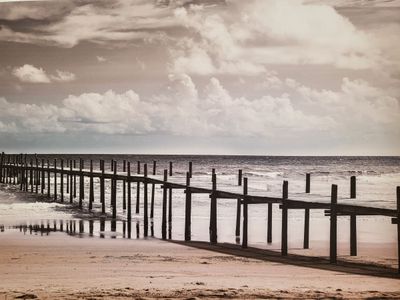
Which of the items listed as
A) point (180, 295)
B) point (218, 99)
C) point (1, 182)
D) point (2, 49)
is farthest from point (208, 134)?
point (1, 182)

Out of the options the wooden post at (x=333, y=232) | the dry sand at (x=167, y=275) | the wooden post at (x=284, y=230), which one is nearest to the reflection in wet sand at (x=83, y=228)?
the dry sand at (x=167, y=275)

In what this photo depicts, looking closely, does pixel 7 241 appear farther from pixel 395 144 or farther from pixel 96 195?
pixel 96 195

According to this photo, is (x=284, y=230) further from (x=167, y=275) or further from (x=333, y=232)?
→ (x=167, y=275)

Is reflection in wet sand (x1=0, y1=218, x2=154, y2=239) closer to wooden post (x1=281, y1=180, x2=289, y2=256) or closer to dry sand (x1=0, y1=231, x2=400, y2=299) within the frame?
dry sand (x1=0, y1=231, x2=400, y2=299)

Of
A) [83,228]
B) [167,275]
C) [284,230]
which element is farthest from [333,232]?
[83,228]

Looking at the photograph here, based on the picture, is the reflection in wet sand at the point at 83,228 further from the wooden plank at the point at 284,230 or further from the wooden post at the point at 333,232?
the wooden post at the point at 333,232

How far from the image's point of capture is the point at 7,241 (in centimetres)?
884

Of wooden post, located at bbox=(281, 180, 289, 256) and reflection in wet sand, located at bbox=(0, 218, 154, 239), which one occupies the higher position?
wooden post, located at bbox=(281, 180, 289, 256)

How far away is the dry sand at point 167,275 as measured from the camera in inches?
229

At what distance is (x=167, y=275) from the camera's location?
21.5ft

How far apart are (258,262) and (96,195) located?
13008 mm

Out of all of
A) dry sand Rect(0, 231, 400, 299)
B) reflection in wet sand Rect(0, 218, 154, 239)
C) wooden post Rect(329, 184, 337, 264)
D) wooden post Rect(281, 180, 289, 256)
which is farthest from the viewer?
reflection in wet sand Rect(0, 218, 154, 239)

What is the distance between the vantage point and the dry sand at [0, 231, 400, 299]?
5812 mm

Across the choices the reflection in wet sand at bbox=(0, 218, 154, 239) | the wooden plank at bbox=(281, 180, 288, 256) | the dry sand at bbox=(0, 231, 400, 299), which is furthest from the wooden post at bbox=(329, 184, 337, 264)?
the reflection in wet sand at bbox=(0, 218, 154, 239)
